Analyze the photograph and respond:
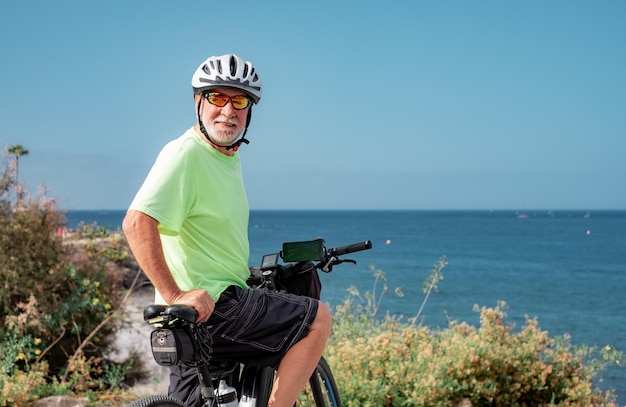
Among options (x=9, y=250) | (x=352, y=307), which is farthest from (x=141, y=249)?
(x=352, y=307)

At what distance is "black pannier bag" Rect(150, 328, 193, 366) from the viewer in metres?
2.64

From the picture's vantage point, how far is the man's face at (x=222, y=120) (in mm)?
2998

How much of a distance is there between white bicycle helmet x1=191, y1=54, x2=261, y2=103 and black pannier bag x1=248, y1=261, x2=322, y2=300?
816 millimetres

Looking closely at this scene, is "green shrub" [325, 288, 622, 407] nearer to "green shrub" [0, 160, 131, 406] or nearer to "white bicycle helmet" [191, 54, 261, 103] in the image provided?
"green shrub" [0, 160, 131, 406]

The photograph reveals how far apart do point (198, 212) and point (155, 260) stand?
0.27 m

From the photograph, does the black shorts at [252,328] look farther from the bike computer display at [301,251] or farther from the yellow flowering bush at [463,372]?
the yellow flowering bush at [463,372]

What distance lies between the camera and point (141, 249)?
269cm

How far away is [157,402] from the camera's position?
2.77 meters

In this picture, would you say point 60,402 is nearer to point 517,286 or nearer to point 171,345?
point 171,345

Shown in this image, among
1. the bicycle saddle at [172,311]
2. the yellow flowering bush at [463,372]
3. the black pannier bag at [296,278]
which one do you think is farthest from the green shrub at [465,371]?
the bicycle saddle at [172,311]

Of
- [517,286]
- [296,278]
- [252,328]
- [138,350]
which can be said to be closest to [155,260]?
[252,328]

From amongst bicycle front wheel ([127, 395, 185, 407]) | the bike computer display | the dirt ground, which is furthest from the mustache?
the dirt ground

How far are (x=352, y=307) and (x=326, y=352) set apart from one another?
223cm

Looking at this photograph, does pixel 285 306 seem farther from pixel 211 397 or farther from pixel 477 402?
pixel 477 402
